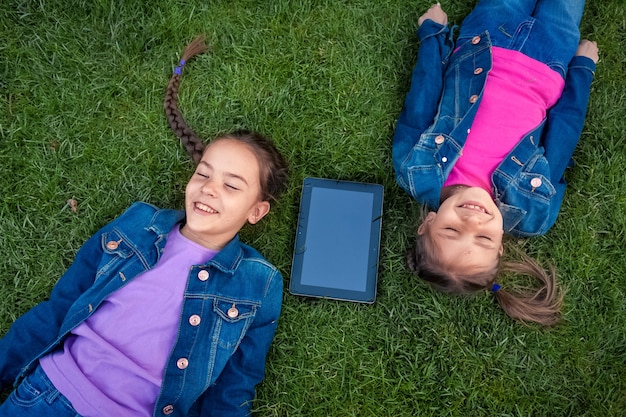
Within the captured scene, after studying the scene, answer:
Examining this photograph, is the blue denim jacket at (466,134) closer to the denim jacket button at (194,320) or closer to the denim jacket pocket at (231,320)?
the denim jacket pocket at (231,320)

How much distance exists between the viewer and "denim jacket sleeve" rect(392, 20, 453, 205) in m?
2.67

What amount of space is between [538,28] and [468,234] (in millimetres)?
1151

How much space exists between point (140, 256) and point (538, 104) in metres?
2.01

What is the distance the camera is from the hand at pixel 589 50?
2.75 m

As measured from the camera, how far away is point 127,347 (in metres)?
2.30

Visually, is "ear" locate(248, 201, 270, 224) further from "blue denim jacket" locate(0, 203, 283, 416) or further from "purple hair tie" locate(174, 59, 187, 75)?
"purple hair tie" locate(174, 59, 187, 75)

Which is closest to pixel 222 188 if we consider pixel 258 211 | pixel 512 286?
pixel 258 211

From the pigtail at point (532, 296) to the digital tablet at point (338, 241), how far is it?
0.65 meters

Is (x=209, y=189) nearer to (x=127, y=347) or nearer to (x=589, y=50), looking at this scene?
(x=127, y=347)

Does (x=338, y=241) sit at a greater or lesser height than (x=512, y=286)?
greater

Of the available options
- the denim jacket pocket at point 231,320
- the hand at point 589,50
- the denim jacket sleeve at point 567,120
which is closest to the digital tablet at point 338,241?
the denim jacket pocket at point 231,320

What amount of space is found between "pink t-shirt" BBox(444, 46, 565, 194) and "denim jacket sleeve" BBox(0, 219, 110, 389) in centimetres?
172

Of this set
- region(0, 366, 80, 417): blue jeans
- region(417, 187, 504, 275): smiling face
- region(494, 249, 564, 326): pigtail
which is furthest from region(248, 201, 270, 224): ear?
region(494, 249, 564, 326): pigtail

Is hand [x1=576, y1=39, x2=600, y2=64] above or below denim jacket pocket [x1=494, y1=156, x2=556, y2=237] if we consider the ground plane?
above
